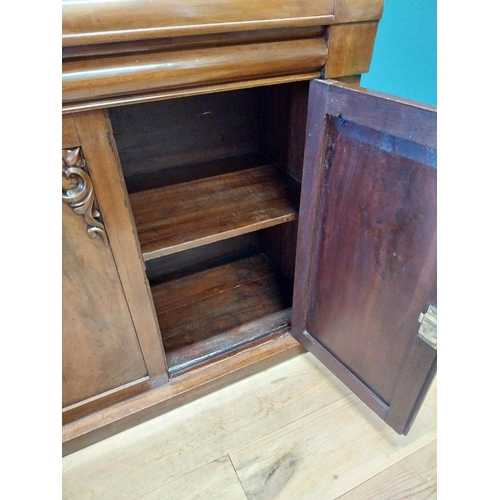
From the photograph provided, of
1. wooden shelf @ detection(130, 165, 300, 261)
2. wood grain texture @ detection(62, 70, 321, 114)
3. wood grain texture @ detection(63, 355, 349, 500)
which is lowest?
wood grain texture @ detection(63, 355, 349, 500)

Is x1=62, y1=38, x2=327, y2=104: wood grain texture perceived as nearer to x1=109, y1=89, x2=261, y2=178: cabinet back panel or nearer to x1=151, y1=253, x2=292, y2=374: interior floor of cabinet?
x1=109, y1=89, x2=261, y2=178: cabinet back panel

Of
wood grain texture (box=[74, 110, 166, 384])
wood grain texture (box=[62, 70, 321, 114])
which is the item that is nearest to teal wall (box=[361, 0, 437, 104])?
wood grain texture (box=[62, 70, 321, 114])

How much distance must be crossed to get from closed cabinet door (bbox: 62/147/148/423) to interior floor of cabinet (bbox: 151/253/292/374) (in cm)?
16

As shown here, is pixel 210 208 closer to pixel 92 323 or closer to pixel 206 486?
pixel 92 323

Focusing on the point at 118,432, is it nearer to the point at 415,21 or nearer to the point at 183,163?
the point at 183,163

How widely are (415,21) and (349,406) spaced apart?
108cm

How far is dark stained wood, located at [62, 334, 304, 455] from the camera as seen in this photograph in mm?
820

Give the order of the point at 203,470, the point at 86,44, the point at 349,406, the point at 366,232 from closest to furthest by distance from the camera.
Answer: the point at 86,44 < the point at 366,232 < the point at 203,470 < the point at 349,406

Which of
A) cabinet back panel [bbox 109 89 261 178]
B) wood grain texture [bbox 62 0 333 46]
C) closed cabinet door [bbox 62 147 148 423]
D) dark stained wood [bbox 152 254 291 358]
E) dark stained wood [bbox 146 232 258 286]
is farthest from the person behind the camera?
dark stained wood [bbox 146 232 258 286]

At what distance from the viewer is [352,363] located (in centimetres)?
82

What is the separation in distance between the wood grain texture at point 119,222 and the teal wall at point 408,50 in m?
0.94

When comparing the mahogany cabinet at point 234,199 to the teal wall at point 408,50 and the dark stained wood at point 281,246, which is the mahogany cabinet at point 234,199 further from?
the teal wall at point 408,50

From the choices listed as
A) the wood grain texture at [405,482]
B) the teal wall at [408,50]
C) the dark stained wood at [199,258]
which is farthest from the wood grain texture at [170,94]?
the wood grain texture at [405,482]

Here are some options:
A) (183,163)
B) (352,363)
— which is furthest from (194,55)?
(352,363)
